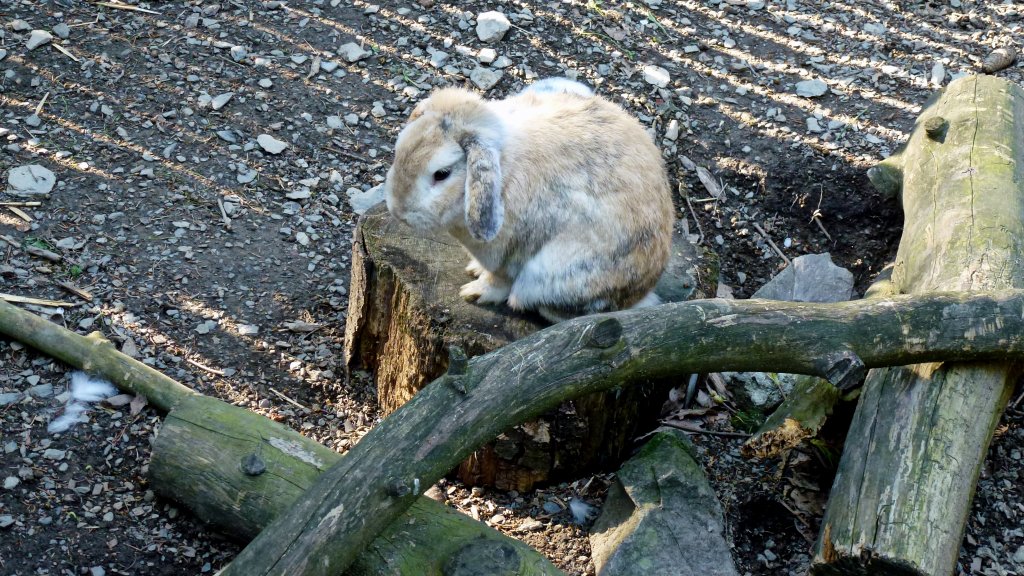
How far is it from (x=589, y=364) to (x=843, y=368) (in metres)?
0.98

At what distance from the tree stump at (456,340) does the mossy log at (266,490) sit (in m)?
0.67

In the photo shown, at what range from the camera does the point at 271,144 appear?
5.77m

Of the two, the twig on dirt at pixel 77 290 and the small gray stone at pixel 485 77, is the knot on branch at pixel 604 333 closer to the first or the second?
the twig on dirt at pixel 77 290

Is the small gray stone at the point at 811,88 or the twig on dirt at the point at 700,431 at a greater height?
A: the small gray stone at the point at 811,88

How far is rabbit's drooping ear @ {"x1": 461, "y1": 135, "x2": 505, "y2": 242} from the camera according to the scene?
3719 mm

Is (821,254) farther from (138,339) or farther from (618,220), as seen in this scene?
(138,339)

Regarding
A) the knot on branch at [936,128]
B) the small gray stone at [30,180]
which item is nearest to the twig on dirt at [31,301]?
the small gray stone at [30,180]

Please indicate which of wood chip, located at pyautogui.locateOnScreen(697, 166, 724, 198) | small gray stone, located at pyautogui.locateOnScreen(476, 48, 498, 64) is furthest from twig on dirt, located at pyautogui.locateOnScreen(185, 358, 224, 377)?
wood chip, located at pyautogui.locateOnScreen(697, 166, 724, 198)

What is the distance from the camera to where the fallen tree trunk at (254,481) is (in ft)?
10.9

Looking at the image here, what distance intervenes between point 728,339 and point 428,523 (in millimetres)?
1355

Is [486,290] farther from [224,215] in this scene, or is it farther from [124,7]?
[124,7]

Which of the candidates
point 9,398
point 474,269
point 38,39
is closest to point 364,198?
point 474,269

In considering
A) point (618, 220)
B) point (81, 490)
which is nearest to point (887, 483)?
point (618, 220)

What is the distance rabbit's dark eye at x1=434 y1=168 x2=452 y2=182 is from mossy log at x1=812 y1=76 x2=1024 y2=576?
1974 millimetres
